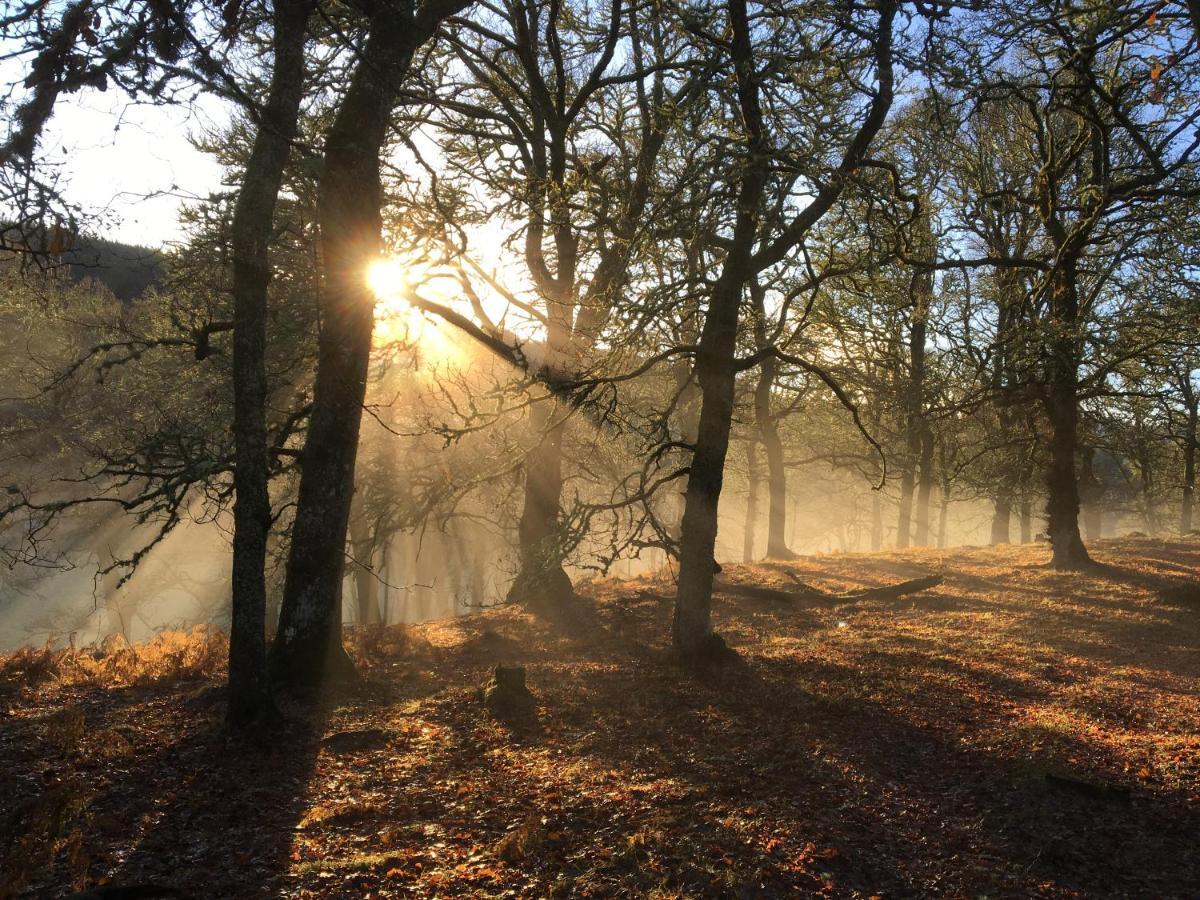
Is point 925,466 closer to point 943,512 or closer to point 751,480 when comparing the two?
point 751,480

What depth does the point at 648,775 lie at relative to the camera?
5930 millimetres

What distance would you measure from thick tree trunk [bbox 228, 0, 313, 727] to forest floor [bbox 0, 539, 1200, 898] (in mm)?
1171

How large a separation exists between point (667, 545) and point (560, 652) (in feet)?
10.6

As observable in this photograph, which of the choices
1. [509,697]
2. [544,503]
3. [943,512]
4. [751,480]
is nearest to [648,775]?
[509,697]

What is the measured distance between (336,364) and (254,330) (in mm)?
Result: 1872

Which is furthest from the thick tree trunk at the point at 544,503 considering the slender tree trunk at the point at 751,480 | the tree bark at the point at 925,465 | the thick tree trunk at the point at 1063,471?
the slender tree trunk at the point at 751,480

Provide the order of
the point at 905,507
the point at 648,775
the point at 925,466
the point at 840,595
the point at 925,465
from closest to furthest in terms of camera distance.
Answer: the point at 648,775 → the point at 840,595 → the point at 925,465 → the point at 925,466 → the point at 905,507

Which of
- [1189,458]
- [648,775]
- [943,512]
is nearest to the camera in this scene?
[648,775]

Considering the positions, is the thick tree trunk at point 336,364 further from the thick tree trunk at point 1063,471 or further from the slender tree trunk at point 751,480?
the slender tree trunk at point 751,480

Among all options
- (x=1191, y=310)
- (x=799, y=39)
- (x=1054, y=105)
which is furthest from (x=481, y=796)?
(x=1191, y=310)

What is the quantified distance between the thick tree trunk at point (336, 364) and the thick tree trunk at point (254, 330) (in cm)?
144

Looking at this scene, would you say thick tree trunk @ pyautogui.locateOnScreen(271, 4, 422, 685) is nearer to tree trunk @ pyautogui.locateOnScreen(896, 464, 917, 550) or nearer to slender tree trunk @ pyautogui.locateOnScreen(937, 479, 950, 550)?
slender tree trunk @ pyautogui.locateOnScreen(937, 479, 950, 550)

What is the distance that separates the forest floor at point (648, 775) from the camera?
14.3ft

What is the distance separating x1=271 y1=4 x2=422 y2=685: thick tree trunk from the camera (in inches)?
307
